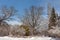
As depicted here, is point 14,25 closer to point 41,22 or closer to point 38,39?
point 41,22

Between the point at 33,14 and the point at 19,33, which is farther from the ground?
the point at 33,14

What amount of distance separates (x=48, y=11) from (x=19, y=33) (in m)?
9.10

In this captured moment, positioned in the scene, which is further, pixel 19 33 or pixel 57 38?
pixel 19 33

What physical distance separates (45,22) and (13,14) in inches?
278

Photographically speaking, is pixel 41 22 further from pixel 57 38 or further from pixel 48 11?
pixel 57 38

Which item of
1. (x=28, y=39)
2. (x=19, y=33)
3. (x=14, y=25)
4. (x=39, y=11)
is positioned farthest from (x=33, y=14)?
(x=28, y=39)

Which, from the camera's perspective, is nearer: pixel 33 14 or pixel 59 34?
pixel 59 34

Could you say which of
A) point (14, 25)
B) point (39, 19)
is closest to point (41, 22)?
point (39, 19)

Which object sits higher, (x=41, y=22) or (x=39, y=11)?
(x=39, y=11)

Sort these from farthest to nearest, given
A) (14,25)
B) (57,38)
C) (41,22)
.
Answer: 1. (41,22)
2. (14,25)
3. (57,38)

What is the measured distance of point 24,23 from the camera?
30.8 meters

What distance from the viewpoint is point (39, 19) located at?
1246 inches

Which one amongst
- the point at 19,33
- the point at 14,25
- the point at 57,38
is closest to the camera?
the point at 57,38

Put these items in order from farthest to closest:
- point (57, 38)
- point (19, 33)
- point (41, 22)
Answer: point (41, 22) → point (19, 33) → point (57, 38)
